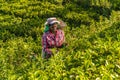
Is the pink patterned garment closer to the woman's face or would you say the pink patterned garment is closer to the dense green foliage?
the woman's face

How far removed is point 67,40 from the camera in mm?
11930

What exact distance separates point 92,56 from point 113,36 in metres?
1.04

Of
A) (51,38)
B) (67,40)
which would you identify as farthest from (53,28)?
(67,40)

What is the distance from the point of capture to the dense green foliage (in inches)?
233

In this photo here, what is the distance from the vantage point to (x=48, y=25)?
30.7 feet

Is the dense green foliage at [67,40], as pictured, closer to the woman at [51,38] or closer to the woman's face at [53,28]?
the woman at [51,38]

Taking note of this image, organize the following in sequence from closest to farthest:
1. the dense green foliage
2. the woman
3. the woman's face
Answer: the dense green foliage < the woman's face < the woman

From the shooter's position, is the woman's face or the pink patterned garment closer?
the woman's face

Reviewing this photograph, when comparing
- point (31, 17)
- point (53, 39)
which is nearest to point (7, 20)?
point (31, 17)

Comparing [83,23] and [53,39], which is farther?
[83,23]

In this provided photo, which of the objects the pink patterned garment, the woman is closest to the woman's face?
the woman

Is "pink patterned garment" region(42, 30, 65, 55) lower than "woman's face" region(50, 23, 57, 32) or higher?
lower

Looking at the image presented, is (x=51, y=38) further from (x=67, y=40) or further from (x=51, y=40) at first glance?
Answer: (x=67, y=40)

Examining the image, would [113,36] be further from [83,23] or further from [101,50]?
[83,23]
